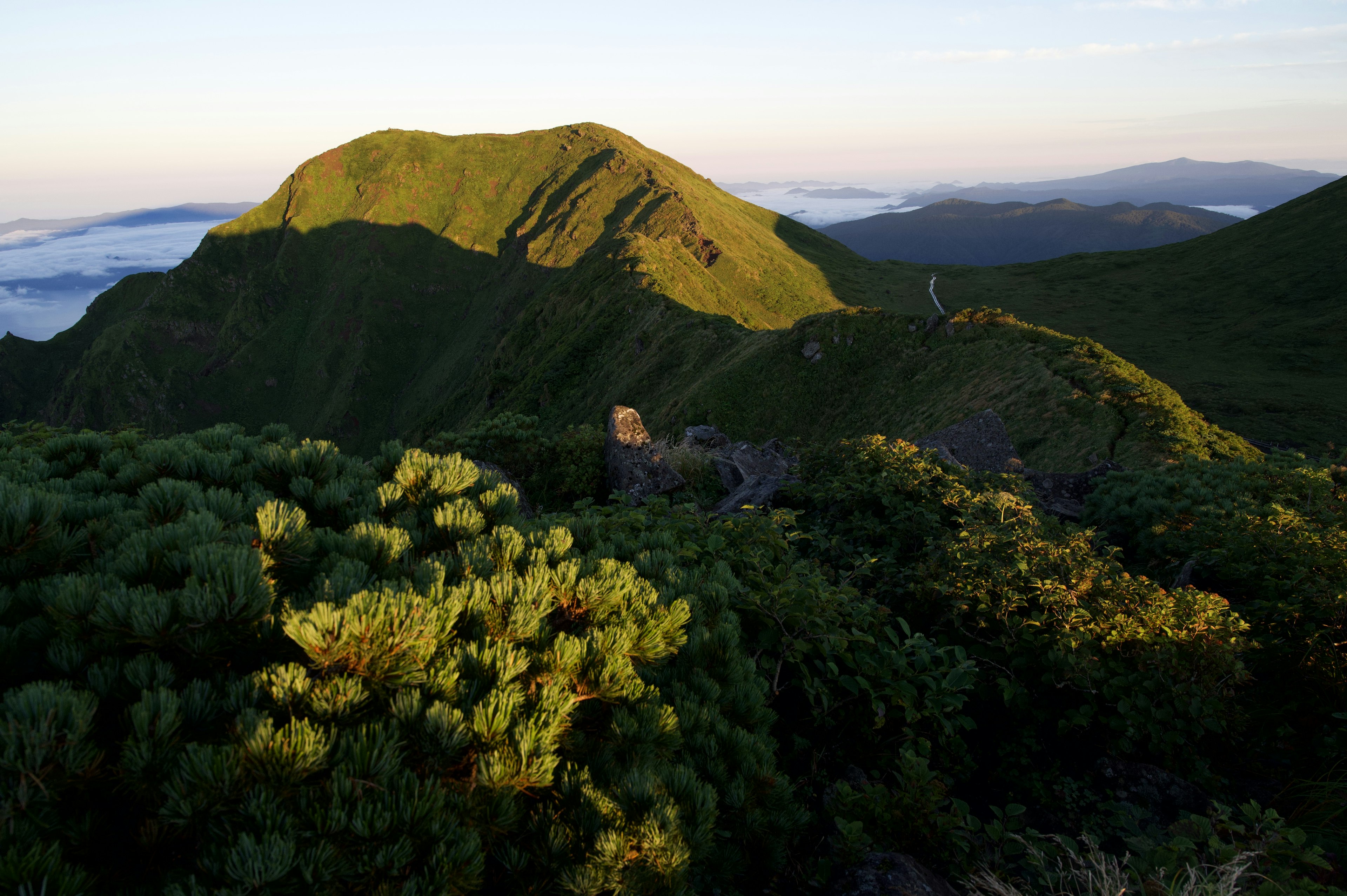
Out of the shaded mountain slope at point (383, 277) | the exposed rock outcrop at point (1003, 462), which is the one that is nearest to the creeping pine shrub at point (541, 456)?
the exposed rock outcrop at point (1003, 462)

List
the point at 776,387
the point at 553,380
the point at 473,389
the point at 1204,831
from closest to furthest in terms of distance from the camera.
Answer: the point at 1204,831 → the point at 776,387 → the point at 553,380 → the point at 473,389

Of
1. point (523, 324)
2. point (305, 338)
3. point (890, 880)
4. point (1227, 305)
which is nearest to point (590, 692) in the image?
point (890, 880)

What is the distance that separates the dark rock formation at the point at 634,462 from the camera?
13.4 m

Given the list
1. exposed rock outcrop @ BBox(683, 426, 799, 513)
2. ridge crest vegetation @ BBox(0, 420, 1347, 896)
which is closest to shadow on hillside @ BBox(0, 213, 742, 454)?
exposed rock outcrop @ BBox(683, 426, 799, 513)

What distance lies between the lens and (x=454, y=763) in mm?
2631

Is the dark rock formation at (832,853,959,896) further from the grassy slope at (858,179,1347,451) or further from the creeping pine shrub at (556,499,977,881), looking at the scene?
the grassy slope at (858,179,1347,451)

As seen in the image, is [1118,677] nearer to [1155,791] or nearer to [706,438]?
[1155,791]

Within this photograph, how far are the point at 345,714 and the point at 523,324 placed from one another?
8261 cm

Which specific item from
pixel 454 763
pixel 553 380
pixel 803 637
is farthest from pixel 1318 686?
pixel 553 380

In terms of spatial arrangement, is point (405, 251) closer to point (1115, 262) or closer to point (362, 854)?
point (1115, 262)

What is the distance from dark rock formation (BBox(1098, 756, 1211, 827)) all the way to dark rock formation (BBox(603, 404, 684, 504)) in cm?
890

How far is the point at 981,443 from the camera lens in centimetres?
1616

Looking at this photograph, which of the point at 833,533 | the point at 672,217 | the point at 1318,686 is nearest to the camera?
the point at 1318,686

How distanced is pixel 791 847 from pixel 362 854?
3020mm
